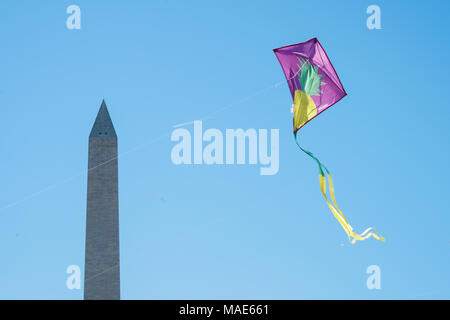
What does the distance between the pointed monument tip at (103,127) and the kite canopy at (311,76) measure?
957 cm

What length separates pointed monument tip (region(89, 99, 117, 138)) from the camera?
39.8 meters

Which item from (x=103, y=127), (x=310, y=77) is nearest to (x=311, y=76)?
(x=310, y=77)

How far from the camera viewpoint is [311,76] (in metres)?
32.7

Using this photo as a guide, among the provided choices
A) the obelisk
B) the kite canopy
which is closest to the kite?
the kite canopy

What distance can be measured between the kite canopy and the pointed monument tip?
957 cm

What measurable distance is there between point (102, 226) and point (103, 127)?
3722 mm

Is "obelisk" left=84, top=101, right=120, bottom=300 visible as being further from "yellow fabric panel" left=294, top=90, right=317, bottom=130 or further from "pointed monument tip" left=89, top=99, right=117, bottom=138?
"yellow fabric panel" left=294, top=90, right=317, bottom=130

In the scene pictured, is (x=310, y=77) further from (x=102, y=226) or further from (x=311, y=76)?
(x=102, y=226)

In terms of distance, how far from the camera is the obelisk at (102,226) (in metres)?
38.9

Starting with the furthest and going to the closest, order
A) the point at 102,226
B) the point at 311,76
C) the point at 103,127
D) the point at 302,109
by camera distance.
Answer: the point at 103,127 → the point at 102,226 → the point at 311,76 → the point at 302,109

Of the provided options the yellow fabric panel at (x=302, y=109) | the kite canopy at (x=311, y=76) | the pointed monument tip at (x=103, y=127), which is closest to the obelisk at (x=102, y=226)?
the pointed monument tip at (x=103, y=127)
